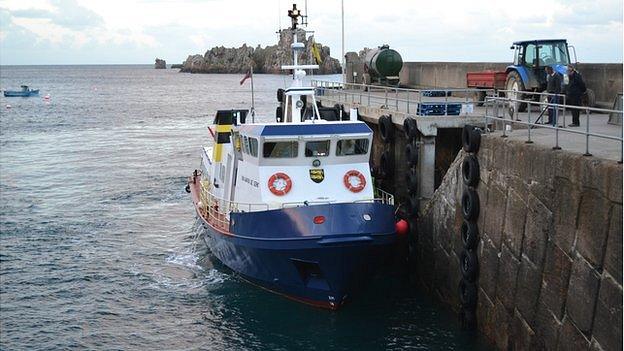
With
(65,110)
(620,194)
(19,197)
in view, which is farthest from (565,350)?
(65,110)

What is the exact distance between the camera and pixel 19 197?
93.5ft

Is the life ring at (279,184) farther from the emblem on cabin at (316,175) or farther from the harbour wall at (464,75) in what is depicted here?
the harbour wall at (464,75)

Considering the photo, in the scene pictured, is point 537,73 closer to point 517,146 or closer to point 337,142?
point 337,142

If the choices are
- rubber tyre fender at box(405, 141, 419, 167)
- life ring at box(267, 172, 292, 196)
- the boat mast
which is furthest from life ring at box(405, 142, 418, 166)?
life ring at box(267, 172, 292, 196)

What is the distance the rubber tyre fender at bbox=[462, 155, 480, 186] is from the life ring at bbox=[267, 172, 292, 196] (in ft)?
13.0

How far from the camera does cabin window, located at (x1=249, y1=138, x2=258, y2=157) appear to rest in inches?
637

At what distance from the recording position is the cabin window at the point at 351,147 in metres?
16.3

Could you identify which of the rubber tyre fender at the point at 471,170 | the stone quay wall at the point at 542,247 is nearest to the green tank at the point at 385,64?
the stone quay wall at the point at 542,247

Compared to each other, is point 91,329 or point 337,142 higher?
point 337,142

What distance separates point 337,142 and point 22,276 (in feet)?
29.0

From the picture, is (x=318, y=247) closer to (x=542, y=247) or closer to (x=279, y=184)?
(x=279, y=184)

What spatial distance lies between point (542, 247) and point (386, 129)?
868cm

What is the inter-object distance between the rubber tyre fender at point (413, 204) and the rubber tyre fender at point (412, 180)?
0.15 m

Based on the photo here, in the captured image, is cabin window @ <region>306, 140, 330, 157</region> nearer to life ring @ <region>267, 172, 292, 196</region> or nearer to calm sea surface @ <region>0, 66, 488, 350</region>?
life ring @ <region>267, 172, 292, 196</region>
